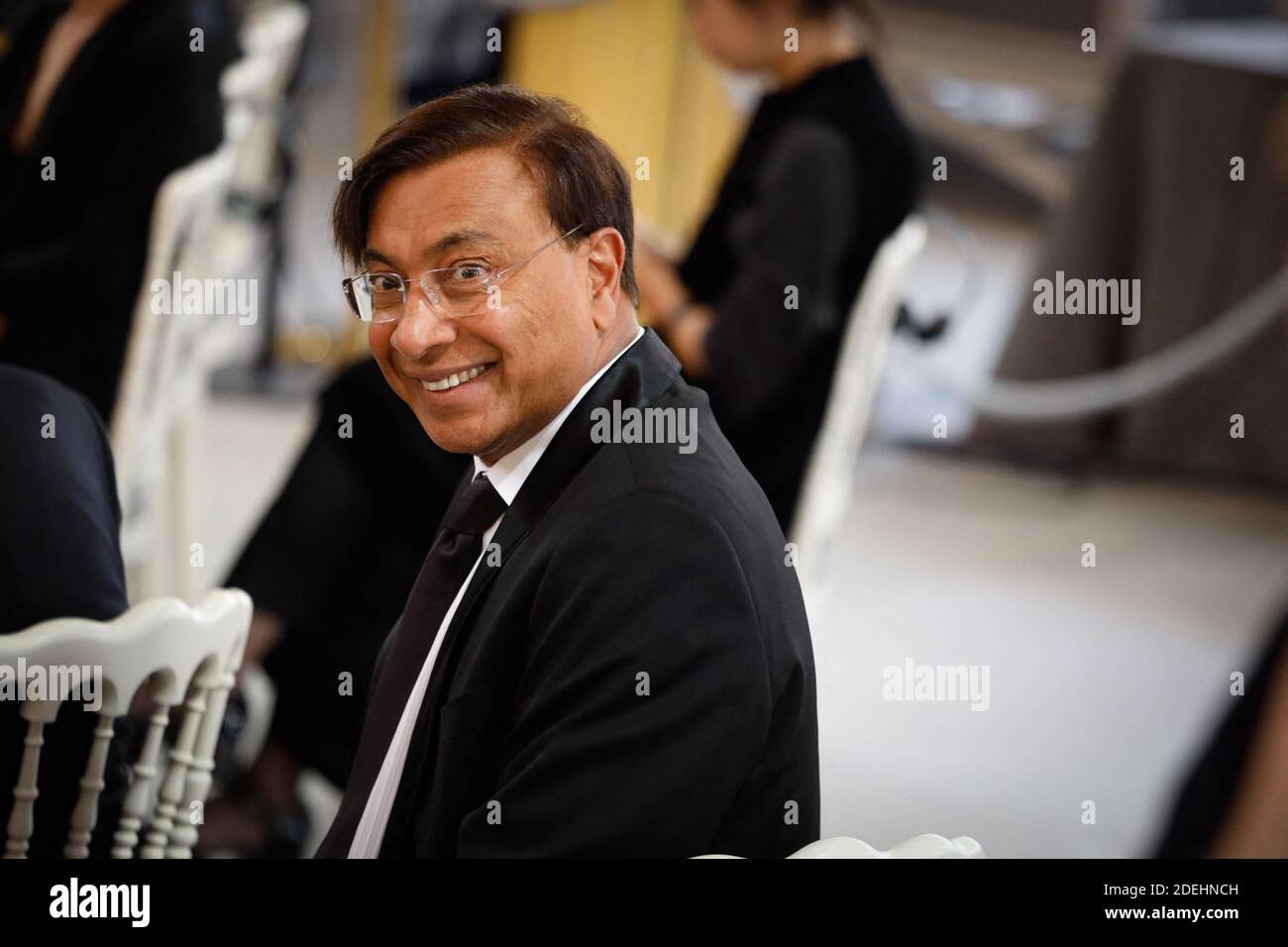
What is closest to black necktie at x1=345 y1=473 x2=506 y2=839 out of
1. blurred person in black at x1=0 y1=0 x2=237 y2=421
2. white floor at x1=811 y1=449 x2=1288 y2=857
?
white floor at x1=811 y1=449 x2=1288 y2=857

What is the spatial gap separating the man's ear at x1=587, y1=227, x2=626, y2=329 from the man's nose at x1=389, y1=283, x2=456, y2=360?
0.09 m

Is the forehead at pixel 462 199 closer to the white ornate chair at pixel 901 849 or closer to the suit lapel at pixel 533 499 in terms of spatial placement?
the suit lapel at pixel 533 499

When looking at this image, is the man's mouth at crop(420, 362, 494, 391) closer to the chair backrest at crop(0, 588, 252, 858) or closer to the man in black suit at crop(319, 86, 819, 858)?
the man in black suit at crop(319, 86, 819, 858)

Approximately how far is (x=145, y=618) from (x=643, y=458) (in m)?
0.34

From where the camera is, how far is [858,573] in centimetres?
372

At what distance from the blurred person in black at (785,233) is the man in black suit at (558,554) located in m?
1.07

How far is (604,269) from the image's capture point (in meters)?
1.05

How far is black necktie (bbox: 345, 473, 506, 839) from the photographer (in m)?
1.09

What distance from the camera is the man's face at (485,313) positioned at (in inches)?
39.6

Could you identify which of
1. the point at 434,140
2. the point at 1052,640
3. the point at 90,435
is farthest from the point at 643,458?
the point at 1052,640

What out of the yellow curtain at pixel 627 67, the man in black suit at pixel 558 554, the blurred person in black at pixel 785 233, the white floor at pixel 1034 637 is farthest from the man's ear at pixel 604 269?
the yellow curtain at pixel 627 67
